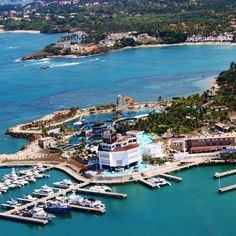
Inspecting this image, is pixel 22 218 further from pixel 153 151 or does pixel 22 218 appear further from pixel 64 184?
pixel 153 151

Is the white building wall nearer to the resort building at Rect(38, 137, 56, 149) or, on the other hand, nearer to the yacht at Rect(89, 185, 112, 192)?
the yacht at Rect(89, 185, 112, 192)

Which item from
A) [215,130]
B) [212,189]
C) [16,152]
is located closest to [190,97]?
[215,130]

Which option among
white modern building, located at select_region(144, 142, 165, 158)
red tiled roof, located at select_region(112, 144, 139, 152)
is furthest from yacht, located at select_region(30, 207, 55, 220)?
white modern building, located at select_region(144, 142, 165, 158)

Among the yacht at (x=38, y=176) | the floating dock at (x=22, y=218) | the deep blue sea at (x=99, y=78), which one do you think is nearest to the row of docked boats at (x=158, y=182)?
the floating dock at (x=22, y=218)

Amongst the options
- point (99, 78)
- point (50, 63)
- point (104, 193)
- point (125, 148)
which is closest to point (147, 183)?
point (104, 193)

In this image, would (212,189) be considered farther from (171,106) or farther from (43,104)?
(43,104)
